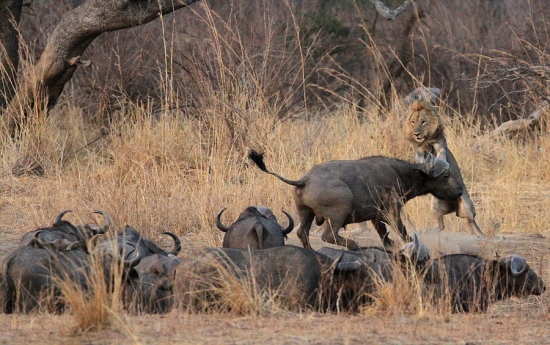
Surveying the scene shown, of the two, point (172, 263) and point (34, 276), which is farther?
point (172, 263)

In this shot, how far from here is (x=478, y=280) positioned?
6.78 meters

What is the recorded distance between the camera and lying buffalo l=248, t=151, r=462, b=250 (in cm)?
783

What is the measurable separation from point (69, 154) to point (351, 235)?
4825 mm

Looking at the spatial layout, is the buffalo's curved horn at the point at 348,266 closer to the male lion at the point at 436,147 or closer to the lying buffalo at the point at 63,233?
the lying buffalo at the point at 63,233

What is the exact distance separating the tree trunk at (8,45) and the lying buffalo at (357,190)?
612 centimetres

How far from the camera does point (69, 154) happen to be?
1312cm

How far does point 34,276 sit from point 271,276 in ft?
4.87

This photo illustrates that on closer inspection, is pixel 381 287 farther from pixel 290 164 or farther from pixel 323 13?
pixel 323 13

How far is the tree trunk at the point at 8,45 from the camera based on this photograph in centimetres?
1307

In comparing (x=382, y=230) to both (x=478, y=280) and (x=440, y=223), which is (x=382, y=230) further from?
(x=478, y=280)

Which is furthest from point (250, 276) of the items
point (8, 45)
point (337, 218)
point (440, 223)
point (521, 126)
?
point (521, 126)

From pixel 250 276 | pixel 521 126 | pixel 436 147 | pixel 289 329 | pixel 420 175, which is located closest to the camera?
pixel 289 329

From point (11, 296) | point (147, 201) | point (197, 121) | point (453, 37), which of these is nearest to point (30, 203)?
point (147, 201)

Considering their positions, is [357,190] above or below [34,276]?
above
